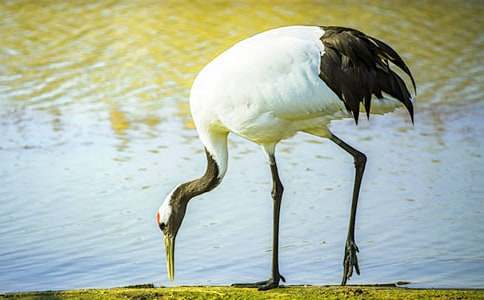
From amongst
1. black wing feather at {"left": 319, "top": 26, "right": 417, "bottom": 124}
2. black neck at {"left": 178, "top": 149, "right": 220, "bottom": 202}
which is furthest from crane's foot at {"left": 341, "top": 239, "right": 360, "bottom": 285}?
black neck at {"left": 178, "top": 149, "right": 220, "bottom": 202}

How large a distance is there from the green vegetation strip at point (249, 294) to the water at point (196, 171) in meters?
1.05

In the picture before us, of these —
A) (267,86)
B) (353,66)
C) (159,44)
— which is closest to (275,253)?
(267,86)

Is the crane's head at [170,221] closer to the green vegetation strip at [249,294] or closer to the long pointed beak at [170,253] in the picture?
the long pointed beak at [170,253]

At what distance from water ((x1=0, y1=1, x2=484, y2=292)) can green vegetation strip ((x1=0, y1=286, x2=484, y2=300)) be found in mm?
1049

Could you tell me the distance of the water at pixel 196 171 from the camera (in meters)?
8.40

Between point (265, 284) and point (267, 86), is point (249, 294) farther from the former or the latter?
point (267, 86)

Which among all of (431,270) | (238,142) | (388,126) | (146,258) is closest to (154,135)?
(238,142)

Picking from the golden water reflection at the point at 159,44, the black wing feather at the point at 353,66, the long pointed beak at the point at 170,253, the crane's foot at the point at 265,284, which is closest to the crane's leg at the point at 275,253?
the crane's foot at the point at 265,284

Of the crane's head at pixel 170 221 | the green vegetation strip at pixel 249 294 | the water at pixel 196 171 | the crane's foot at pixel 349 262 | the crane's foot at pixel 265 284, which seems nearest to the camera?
the green vegetation strip at pixel 249 294

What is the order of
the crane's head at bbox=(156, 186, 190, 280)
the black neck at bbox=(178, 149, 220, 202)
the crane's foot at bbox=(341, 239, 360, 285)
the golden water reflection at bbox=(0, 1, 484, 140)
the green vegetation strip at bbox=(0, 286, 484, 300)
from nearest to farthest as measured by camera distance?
the green vegetation strip at bbox=(0, 286, 484, 300) → the crane's foot at bbox=(341, 239, 360, 285) → the crane's head at bbox=(156, 186, 190, 280) → the black neck at bbox=(178, 149, 220, 202) → the golden water reflection at bbox=(0, 1, 484, 140)

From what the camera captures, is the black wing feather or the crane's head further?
the crane's head

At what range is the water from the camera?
840cm

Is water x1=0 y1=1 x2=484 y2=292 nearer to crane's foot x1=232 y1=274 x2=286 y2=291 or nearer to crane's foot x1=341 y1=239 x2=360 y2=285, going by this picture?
crane's foot x1=341 y1=239 x2=360 y2=285

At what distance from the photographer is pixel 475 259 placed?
837cm
